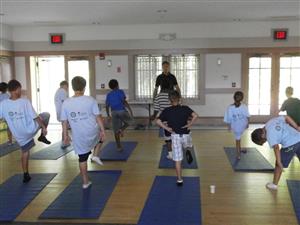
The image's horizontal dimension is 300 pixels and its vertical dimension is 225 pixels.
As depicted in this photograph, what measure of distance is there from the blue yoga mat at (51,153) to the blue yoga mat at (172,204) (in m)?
2.29

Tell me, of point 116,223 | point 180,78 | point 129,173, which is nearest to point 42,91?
Answer: point 180,78

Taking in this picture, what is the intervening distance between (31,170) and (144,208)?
2.35 meters

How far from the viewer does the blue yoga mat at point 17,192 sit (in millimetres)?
3611

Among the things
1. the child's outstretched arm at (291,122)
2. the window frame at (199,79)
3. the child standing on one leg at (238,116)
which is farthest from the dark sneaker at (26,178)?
the window frame at (199,79)

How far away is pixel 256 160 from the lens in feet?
18.3

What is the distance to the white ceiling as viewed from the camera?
6809mm

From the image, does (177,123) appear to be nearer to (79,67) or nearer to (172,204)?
(172,204)

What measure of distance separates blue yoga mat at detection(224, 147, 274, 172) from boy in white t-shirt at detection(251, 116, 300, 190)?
3.79 feet

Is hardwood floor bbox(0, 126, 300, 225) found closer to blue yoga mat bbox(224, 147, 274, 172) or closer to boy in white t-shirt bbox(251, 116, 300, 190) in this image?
blue yoga mat bbox(224, 147, 274, 172)

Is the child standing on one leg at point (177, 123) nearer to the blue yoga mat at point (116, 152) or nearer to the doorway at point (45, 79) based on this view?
the blue yoga mat at point (116, 152)

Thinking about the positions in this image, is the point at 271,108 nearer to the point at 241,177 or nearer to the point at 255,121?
the point at 255,121

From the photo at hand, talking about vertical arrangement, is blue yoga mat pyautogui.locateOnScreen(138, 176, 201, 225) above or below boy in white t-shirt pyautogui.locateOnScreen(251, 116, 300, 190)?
below

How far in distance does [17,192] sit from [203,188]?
2.28 metres

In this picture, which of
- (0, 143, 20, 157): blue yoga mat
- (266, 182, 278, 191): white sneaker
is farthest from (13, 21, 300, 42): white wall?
(266, 182, 278, 191): white sneaker
